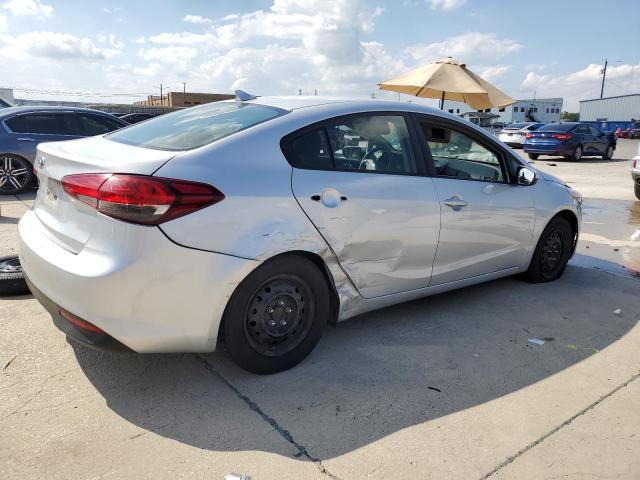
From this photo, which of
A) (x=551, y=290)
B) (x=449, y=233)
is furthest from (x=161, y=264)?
(x=551, y=290)

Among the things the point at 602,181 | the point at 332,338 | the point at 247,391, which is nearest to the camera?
the point at 247,391

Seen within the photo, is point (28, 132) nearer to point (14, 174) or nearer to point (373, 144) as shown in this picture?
point (14, 174)

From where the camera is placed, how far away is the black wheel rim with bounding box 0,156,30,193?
8523 mm

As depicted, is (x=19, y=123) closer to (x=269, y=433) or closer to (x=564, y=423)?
(x=269, y=433)

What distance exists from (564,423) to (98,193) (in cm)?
263

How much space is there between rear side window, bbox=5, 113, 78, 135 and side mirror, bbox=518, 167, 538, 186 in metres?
7.66

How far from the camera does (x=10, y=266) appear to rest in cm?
422

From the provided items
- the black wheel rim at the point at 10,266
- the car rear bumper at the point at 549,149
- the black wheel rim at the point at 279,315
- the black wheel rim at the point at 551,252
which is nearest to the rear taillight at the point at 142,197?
the black wheel rim at the point at 279,315

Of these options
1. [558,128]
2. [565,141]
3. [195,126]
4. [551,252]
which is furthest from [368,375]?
[558,128]

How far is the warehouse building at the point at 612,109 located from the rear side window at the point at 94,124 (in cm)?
7992

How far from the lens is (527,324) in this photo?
3990 mm

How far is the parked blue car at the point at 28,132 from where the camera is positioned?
27.8 feet

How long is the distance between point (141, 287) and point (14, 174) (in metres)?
7.57

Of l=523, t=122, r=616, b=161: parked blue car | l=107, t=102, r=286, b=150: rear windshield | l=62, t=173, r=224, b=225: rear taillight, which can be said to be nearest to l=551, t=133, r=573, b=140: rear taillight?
l=523, t=122, r=616, b=161: parked blue car
